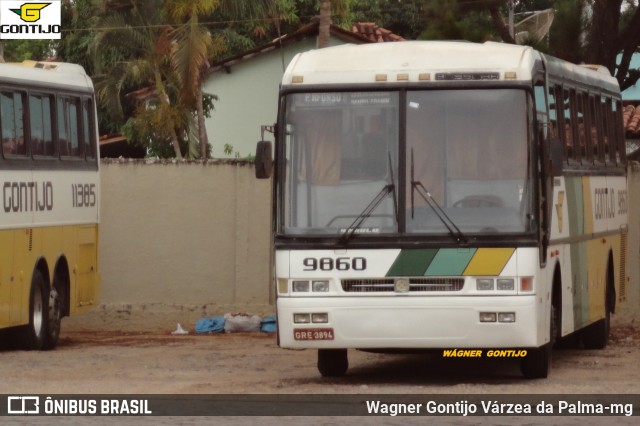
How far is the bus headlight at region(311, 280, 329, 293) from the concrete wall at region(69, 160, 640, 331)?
8997mm

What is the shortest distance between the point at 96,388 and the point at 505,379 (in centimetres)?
385

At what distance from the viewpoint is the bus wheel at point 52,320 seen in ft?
69.9

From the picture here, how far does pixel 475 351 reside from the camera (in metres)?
15.7

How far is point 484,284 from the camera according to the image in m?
15.2

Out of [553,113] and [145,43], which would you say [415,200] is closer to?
[553,113]

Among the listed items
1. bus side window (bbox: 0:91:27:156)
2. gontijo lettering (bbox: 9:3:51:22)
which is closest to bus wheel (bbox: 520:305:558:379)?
bus side window (bbox: 0:91:27:156)

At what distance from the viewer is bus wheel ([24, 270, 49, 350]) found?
20.8 meters

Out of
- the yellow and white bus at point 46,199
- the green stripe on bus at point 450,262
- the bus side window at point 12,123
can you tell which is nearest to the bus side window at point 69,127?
the yellow and white bus at point 46,199

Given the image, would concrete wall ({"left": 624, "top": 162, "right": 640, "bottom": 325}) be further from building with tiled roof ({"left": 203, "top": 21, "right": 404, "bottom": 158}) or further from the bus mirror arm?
building with tiled roof ({"left": 203, "top": 21, "right": 404, "bottom": 158})

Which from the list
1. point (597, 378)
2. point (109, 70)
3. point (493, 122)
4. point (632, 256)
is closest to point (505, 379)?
point (597, 378)

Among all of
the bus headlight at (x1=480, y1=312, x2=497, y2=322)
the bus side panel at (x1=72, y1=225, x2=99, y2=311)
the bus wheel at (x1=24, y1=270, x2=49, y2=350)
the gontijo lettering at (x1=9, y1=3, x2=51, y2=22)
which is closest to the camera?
the bus headlight at (x1=480, y1=312, x2=497, y2=322)

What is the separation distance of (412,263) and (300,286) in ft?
3.32

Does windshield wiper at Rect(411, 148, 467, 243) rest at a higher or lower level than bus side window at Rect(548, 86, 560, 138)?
lower

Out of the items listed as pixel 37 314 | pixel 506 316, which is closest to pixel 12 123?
pixel 37 314
